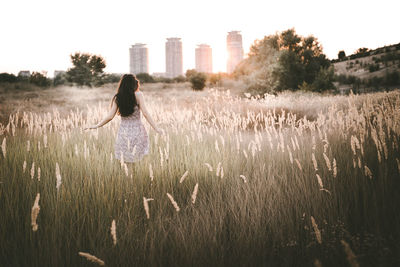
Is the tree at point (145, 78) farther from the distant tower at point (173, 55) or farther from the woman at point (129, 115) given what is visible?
the distant tower at point (173, 55)

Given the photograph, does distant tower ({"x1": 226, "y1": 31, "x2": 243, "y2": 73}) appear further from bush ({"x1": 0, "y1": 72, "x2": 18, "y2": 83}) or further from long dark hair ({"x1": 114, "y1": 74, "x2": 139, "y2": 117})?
long dark hair ({"x1": 114, "y1": 74, "x2": 139, "y2": 117})

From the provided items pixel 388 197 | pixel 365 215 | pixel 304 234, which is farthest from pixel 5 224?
pixel 388 197

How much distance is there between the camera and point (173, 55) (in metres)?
114

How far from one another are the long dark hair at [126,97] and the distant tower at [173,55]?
110847mm

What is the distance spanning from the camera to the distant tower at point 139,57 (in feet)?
323

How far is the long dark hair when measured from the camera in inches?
142

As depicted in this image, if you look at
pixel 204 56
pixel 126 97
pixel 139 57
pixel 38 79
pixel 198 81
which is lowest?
pixel 126 97

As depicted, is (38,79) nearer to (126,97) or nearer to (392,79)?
(126,97)

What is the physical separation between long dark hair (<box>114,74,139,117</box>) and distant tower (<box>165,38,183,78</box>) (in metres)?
111

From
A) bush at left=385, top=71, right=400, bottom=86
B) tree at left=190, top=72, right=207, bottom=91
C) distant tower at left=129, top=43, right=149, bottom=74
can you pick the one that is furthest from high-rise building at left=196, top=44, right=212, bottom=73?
bush at left=385, top=71, right=400, bottom=86

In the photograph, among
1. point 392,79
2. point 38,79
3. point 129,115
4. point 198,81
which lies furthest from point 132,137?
point 38,79

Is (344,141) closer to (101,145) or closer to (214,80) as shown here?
(101,145)

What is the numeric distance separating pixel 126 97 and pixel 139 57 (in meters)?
104

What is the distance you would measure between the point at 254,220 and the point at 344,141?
2014 millimetres
